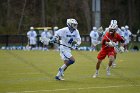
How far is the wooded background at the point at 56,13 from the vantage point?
77.4 metres

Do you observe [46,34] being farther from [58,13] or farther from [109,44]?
[58,13]

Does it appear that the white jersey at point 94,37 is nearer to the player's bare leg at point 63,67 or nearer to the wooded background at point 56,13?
the player's bare leg at point 63,67

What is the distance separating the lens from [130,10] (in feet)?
267

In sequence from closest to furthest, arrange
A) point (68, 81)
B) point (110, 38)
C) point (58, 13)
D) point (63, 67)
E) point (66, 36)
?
point (68, 81)
point (63, 67)
point (66, 36)
point (110, 38)
point (58, 13)

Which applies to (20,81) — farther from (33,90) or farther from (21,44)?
(21,44)

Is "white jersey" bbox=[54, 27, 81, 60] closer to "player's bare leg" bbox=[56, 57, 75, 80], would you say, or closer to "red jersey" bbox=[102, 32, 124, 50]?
"player's bare leg" bbox=[56, 57, 75, 80]

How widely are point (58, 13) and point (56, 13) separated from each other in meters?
0.39

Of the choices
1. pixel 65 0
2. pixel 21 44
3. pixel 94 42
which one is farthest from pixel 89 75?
pixel 65 0

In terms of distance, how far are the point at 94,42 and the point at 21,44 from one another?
9.27m

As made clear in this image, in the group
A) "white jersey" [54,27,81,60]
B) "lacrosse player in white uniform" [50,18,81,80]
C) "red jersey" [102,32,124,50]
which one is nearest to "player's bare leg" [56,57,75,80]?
"lacrosse player in white uniform" [50,18,81,80]

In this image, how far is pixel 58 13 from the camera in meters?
80.8

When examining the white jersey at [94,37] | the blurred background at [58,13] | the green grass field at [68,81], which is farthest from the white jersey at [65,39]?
the blurred background at [58,13]

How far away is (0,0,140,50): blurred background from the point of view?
77125mm

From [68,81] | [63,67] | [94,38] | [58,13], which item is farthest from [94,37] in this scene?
[58,13]
